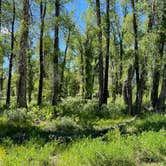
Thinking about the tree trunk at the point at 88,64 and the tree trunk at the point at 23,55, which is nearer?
the tree trunk at the point at 23,55

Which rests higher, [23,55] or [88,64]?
[88,64]

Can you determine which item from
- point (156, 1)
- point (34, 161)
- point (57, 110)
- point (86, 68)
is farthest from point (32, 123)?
point (86, 68)

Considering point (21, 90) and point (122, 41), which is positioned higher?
point (122, 41)

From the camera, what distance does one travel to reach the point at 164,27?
23750 millimetres

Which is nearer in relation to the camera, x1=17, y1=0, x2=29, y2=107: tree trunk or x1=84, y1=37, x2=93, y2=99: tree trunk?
x1=17, y1=0, x2=29, y2=107: tree trunk

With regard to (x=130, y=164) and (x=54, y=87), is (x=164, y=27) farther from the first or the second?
(x=130, y=164)

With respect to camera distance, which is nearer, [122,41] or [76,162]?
[76,162]

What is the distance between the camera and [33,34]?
20.4 m

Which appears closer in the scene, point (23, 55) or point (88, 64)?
point (23, 55)

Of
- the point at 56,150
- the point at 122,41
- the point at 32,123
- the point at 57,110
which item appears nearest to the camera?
the point at 56,150

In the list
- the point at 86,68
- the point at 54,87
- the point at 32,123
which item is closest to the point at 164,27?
the point at 54,87

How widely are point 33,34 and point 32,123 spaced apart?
6.43 metres

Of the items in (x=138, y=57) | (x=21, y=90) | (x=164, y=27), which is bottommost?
(x=21, y=90)

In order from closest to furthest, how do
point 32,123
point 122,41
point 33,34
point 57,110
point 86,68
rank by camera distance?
point 32,123, point 57,110, point 33,34, point 122,41, point 86,68
